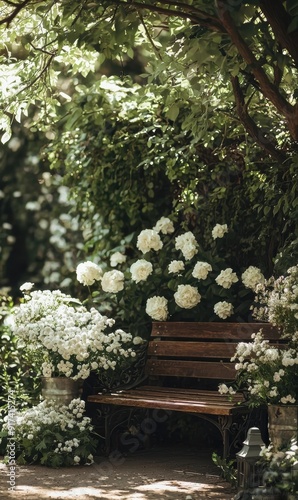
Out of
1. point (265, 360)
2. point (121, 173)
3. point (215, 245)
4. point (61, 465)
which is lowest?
point (61, 465)

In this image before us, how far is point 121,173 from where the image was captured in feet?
24.2

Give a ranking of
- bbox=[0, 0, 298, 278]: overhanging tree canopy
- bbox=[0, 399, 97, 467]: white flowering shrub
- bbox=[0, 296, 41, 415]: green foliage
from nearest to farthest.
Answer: bbox=[0, 0, 298, 278]: overhanging tree canopy → bbox=[0, 399, 97, 467]: white flowering shrub → bbox=[0, 296, 41, 415]: green foliage

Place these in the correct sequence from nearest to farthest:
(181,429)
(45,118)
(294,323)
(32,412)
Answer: (294,323) < (32,412) < (45,118) < (181,429)

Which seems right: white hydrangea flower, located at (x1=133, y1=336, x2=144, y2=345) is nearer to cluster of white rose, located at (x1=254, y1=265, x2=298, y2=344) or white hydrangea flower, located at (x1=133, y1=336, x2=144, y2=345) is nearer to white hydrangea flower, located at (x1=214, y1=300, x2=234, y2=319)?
white hydrangea flower, located at (x1=214, y1=300, x2=234, y2=319)

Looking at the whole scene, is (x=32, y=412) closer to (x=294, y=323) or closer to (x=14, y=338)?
(x=14, y=338)

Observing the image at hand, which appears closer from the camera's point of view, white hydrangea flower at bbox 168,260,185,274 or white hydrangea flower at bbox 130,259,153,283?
white hydrangea flower at bbox 168,260,185,274

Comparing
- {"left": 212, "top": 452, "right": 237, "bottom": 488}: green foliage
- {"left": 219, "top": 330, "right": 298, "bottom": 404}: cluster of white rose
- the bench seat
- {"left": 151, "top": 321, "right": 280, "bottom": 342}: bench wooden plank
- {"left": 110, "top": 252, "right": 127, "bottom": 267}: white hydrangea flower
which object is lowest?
{"left": 212, "top": 452, "right": 237, "bottom": 488}: green foliage

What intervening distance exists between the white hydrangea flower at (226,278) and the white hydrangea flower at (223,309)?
150 mm

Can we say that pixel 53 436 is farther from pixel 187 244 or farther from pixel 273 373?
pixel 187 244

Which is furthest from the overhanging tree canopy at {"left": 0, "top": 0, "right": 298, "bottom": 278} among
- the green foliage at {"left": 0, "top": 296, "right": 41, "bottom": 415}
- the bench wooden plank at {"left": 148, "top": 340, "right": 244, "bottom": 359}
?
the green foliage at {"left": 0, "top": 296, "right": 41, "bottom": 415}

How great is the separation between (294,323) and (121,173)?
8.71 ft

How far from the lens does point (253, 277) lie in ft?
Result: 21.0

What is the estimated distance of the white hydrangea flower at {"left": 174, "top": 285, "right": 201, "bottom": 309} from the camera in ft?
21.7

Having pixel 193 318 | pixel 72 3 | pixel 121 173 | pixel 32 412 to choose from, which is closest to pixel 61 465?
pixel 32 412
